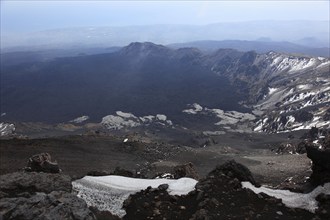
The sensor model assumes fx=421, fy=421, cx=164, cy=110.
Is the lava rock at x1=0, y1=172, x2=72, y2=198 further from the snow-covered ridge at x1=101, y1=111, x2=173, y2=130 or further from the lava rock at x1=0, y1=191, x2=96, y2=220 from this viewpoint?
the snow-covered ridge at x1=101, y1=111, x2=173, y2=130

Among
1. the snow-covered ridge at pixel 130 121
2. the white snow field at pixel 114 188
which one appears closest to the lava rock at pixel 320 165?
the white snow field at pixel 114 188

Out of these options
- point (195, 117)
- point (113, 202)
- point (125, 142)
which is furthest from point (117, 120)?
point (113, 202)

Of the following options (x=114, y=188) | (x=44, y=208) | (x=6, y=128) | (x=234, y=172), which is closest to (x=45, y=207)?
(x=44, y=208)

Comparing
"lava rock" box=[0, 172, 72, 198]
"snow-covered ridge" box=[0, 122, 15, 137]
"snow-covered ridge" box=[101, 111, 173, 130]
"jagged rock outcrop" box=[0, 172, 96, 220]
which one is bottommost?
"snow-covered ridge" box=[101, 111, 173, 130]

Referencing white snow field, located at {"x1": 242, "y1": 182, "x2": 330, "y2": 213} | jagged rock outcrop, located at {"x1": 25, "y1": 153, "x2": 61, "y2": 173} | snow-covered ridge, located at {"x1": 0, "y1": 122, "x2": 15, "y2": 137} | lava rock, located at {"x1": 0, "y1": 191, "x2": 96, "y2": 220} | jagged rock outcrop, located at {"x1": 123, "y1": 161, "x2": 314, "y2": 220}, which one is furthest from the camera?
snow-covered ridge, located at {"x1": 0, "y1": 122, "x2": 15, "y2": 137}

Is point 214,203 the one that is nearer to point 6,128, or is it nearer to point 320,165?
point 320,165

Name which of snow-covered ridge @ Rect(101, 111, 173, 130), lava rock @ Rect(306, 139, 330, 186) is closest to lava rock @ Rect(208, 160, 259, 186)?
lava rock @ Rect(306, 139, 330, 186)
